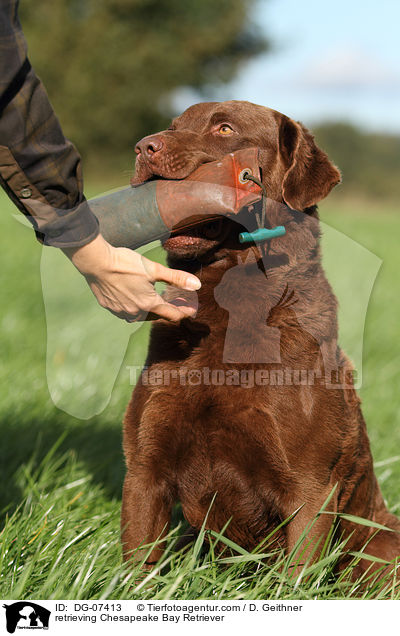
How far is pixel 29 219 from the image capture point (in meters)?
1.93

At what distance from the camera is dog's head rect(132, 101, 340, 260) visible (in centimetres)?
238

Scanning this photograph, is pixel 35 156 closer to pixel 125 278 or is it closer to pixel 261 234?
pixel 125 278

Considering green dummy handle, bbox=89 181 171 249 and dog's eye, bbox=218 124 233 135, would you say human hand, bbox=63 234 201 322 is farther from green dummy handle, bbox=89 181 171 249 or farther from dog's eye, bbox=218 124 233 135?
dog's eye, bbox=218 124 233 135

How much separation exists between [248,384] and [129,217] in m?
0.69

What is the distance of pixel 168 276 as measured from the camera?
2.07 metres

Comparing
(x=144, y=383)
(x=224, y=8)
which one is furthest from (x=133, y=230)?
(x=224, y=8)

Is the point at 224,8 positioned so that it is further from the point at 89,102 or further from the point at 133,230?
the point at 133,230

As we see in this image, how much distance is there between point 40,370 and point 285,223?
271 centimetres

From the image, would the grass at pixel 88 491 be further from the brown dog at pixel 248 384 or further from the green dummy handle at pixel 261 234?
the green dummy handle at pixel 261 234

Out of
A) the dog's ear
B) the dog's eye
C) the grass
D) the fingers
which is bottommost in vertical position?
the grass
